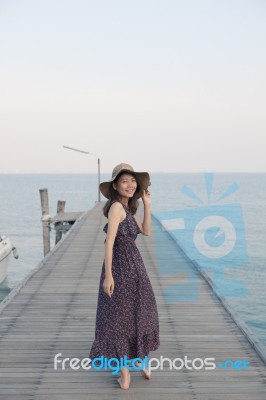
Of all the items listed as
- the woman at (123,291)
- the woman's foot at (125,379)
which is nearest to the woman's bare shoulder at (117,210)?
the woman at (123,291)

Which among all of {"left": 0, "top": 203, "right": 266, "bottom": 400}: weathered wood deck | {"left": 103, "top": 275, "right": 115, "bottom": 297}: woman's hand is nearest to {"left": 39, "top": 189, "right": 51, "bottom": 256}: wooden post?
{"left": 0, "top": 203, "right": 266, "bottom": 400}: weathered wood deck

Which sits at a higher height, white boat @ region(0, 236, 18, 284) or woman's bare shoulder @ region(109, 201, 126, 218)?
woman's bare shoulder @ region(109, 201, 126, 218)

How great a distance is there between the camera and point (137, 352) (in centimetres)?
461

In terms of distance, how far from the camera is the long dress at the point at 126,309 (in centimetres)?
458

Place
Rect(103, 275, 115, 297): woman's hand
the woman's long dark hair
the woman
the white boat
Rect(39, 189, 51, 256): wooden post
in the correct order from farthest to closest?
Rect(39, 189, 51, 256): wooden post < the white boat < the woman's long dark hair < the woman < Rect(103, 275, 115, 297): woman's hand

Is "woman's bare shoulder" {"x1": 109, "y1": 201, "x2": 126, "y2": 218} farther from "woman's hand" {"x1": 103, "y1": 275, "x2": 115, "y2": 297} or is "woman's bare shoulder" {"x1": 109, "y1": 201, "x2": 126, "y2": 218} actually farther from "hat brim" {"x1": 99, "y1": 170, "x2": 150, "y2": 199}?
"woman's hand" {"x1": 103, "y1": 275, "x2": 115, "y2": 297}

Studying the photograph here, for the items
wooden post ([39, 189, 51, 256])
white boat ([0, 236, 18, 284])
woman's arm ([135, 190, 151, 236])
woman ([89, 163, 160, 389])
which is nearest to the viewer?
woman ([89, 163, 160, 389])

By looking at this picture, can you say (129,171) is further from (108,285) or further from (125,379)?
(125,379)

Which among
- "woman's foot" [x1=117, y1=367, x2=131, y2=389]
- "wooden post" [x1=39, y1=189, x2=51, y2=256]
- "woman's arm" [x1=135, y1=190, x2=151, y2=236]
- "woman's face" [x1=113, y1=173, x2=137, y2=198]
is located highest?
"woman's face" [x1=113, y1=173, x2=137, y2=198]

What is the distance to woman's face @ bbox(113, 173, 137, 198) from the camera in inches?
184

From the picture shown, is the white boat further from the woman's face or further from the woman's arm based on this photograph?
the woman's face

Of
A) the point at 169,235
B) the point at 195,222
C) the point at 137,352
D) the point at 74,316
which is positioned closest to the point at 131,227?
the point at 137,352

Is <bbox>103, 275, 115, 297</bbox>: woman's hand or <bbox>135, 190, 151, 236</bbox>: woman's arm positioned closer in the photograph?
<bbox>103, 275, 115, 297</bbox>: woman's hand

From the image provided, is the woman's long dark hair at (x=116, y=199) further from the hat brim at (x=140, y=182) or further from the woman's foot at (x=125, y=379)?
the woman's foot at (x=125, y=379)
